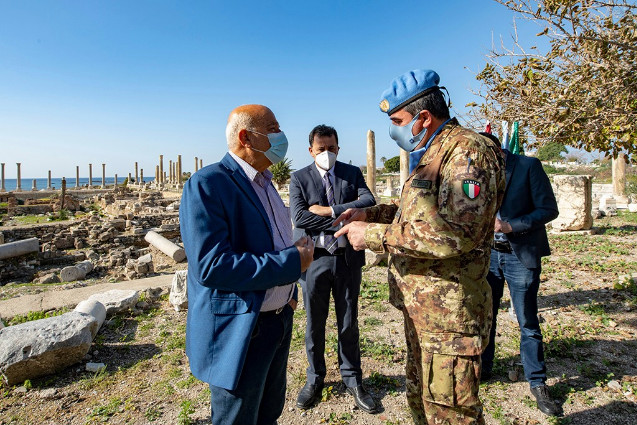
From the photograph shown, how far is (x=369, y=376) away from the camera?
10.8 feet

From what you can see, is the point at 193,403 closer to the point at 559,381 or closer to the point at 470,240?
the point at 470,240

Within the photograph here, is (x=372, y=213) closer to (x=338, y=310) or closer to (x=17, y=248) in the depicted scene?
(x=338, y=310)

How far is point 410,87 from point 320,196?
143 cm

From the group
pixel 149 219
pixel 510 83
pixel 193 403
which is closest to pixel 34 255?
pixel 149 219

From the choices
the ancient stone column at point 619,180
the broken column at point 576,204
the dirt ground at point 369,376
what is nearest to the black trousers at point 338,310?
the dirt ground at point 369,376

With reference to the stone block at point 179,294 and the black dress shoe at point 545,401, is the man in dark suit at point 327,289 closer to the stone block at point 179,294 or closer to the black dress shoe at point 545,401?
the black dress shoe at point 545,401

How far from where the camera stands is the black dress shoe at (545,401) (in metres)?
2.69

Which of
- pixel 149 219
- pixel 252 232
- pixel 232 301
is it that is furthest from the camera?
pixel 149 219

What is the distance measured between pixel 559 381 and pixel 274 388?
254 centimetres

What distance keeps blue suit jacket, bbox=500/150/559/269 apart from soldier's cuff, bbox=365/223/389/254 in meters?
1.66

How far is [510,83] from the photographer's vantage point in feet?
13.7

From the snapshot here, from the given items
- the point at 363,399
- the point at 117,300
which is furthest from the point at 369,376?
the point at 117,300

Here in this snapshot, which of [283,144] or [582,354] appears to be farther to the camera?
[582,354]

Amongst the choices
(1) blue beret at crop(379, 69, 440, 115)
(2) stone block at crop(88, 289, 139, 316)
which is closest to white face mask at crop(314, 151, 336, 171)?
(1) blue beret at crop(379, 69, 440, 115)
